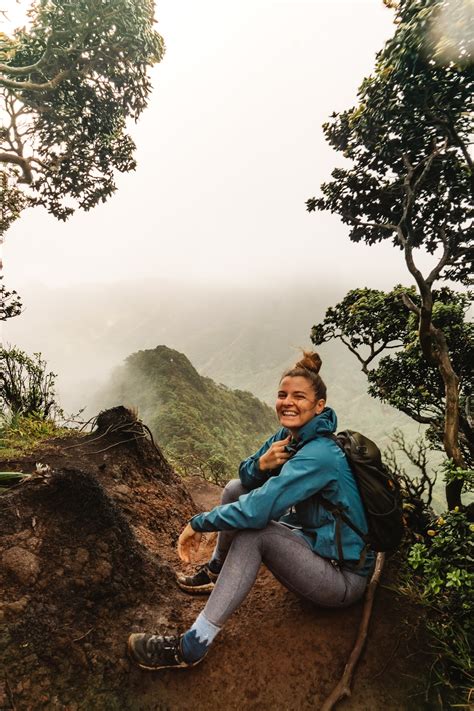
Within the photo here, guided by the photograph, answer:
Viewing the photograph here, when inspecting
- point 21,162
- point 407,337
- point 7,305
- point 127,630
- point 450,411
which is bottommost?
point 127,630

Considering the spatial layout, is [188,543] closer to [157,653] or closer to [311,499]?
[157,653]

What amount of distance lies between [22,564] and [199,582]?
58.5 inches

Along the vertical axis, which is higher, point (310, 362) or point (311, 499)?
point (310, 362)

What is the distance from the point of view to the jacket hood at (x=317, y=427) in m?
2.40

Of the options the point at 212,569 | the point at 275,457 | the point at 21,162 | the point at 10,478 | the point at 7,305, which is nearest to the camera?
the point at 275,457

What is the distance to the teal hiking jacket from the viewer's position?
207 cm

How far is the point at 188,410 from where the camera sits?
17391mm

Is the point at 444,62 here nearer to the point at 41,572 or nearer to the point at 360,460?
the point at 360,460

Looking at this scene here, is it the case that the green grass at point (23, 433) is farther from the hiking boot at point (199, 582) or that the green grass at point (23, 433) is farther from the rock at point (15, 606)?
the hiking boot at point (199, 582)

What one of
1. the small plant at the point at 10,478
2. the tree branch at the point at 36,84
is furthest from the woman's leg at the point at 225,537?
the tree branch at the point at 36,84

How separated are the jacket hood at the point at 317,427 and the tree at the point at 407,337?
4258mm

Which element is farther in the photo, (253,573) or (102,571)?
(102,571)

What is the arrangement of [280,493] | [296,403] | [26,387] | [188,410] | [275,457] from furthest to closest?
[188,410], [26,387], [275,457], [296,403], [280,493]

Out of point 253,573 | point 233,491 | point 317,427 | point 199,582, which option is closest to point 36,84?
point 233,491
